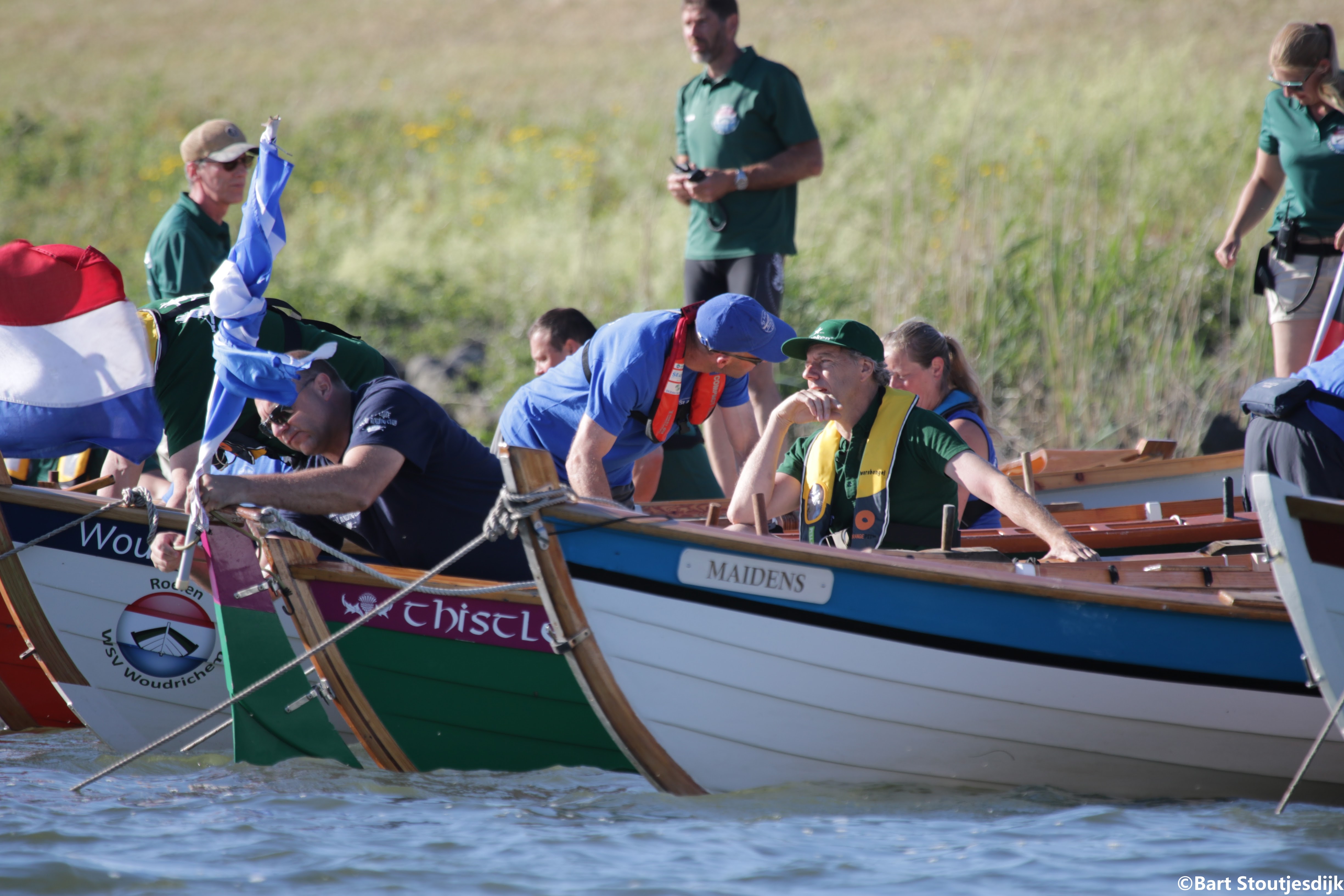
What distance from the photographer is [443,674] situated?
159 inches

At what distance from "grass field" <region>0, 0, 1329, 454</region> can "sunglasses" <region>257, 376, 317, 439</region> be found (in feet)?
15.7

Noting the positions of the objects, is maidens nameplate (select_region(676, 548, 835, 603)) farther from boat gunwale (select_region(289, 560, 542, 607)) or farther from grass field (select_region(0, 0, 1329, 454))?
grass field (select_region(0, 0, 1329, 454))

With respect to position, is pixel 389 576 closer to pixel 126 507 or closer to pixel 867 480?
pixel 126 507

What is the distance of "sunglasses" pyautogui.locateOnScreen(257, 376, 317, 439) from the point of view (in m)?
3.93

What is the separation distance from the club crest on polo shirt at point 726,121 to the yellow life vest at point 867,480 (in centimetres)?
225

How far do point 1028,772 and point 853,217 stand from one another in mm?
8453

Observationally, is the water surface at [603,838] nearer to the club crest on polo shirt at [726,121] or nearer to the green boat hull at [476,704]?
the green boat hull at [476,704]

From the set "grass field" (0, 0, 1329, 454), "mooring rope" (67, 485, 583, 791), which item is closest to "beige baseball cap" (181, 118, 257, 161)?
"mooring rope" (67, 485, 583, 791)

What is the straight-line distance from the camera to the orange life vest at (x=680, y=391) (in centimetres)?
454

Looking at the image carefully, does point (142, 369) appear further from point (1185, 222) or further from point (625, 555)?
point (1185, 222)

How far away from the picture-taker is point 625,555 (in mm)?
3605

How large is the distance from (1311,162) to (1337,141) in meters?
0.12

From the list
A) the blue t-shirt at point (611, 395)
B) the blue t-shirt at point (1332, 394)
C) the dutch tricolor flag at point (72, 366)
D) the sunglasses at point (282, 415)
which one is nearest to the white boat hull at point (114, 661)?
the dutch tricolor flag at point (72, 366)

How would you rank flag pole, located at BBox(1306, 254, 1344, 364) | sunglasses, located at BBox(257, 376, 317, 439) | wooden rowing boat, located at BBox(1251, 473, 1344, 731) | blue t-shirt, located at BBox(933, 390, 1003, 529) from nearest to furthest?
wooden rowing boat, located at BBox(1251, 473, 1344, 731)
sunglasses, located at BBox(257, 376, 317, 439)
blue t-shirt, located at BBox(933, 390, 1003, 529)
flag pole, located at BBox(1306, 254, 1344, 364)
